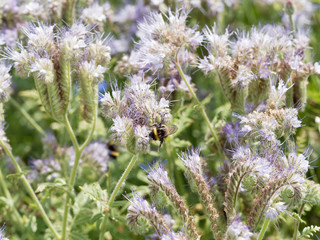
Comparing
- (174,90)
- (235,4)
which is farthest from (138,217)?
(235,4)

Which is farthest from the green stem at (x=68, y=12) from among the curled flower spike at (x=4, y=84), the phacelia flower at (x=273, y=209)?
the phacelia flower at (x=273, y=209)

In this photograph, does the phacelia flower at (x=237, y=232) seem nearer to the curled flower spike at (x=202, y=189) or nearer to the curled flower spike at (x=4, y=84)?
the curled flower spike at (x=202, y=189)

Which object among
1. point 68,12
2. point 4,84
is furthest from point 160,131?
point 68,12

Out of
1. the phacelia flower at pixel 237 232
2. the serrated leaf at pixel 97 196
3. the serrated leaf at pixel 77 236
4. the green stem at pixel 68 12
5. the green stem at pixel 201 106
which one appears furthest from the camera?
the green stem at pixel 68 12

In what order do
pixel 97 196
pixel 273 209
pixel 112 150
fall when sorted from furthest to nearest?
pixel 112 150 → pixel 97 196 → pixel 273 209

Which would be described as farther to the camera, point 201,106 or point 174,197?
point 201,106

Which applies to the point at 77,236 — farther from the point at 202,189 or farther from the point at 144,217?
the point at 202,189

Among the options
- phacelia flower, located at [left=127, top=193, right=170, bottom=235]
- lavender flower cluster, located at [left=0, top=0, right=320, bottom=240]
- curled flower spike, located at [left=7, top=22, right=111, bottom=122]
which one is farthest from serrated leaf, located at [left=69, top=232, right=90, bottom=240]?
curled flower spike, located at [left=7, top=22, right=111, bottom=122]

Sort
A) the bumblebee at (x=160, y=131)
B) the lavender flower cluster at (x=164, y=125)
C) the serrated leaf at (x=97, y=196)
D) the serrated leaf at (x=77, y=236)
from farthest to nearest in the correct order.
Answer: the serrated leaf at (x=77, y=236) < the serrated leaf at (x=97, y=196) < the bumblebee at (x=160, y=131) < the lavender flower cluster at (x=164, y=125)

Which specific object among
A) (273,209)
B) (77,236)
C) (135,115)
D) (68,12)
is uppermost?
(68,12)
